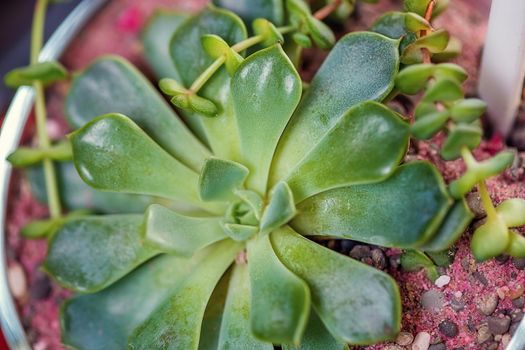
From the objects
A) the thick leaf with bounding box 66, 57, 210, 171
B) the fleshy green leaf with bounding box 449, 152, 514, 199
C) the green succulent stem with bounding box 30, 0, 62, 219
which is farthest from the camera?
the green succulent stem with bounding box 30, 0, 62, 219

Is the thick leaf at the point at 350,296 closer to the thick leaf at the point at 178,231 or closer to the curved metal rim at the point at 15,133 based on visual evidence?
the thick leaf at the point at 178,231

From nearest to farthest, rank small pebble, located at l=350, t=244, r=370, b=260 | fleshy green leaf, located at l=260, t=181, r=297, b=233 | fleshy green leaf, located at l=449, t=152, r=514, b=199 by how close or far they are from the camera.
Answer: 1. fleshy green leaf, located at l=449, t=152, r=514, b=199
2. fleshy green leaf, located at l=260, t=181, r=297, b=233
3. small pebble, located at l=350, t=244, r=370, b=260

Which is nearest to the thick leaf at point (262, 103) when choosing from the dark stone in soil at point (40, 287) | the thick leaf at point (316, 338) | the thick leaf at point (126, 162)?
the thick leaf at point (126, 162)

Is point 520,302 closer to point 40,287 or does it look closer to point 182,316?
point 182,316

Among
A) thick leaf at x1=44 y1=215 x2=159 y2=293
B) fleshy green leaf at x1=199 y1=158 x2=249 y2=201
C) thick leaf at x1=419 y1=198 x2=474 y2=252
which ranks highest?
fleshy green leaf at x1=199 y1=158 x2=249 y2=201

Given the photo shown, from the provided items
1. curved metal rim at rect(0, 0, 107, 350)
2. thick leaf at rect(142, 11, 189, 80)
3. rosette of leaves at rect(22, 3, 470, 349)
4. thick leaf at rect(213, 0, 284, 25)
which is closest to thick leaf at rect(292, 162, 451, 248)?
rosette of leaves at rect(22, 3, 470, 349)

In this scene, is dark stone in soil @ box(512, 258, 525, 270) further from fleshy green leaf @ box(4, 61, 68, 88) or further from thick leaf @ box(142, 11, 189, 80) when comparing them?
fleshy green leaf @ box(4, 61, 68, 88)
